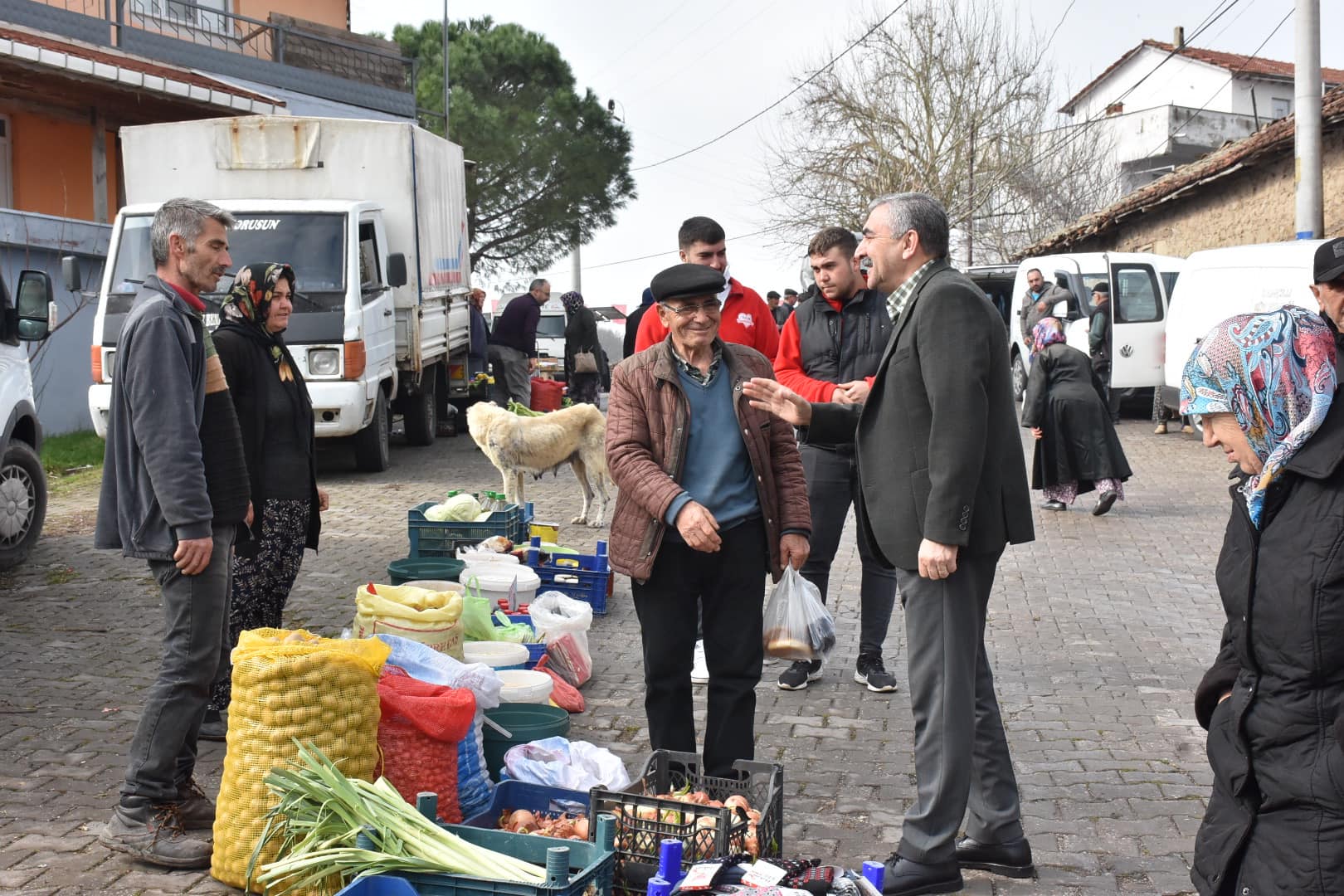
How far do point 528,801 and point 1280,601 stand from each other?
2.66 metres

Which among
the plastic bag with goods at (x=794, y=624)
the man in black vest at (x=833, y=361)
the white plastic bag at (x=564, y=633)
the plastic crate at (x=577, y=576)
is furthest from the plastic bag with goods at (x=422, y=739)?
the plastic crate at (x=577, y=576)

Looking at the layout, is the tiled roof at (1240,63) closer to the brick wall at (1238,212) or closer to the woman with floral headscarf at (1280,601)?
the brick wall at (1238,212)

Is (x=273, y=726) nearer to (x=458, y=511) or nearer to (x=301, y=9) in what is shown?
Answer: (x=458, y=511)

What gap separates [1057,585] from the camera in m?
9.66

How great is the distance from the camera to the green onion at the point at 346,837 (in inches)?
149

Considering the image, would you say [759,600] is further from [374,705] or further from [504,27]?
[504,27]

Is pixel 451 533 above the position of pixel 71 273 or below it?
below

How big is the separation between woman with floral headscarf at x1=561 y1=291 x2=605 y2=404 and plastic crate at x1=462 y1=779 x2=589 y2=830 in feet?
45.3

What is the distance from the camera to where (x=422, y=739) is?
4598 millimetres

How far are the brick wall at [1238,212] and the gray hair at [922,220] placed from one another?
55.9 feet

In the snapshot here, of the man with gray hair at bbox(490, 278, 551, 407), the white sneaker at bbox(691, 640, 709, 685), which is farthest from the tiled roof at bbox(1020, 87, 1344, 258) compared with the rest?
the white sneaker at bbox(691, 640, 709, 685)

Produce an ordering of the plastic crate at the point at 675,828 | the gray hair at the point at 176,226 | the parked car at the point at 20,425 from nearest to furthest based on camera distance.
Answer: the plastic crate at the point at 675,828 → the gray hair at the point at 176,226 → the parked car at the point at 20,425

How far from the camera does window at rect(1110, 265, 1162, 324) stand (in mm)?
20500

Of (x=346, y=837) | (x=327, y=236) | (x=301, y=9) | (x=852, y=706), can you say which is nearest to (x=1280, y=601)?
(x=346, y=837)
